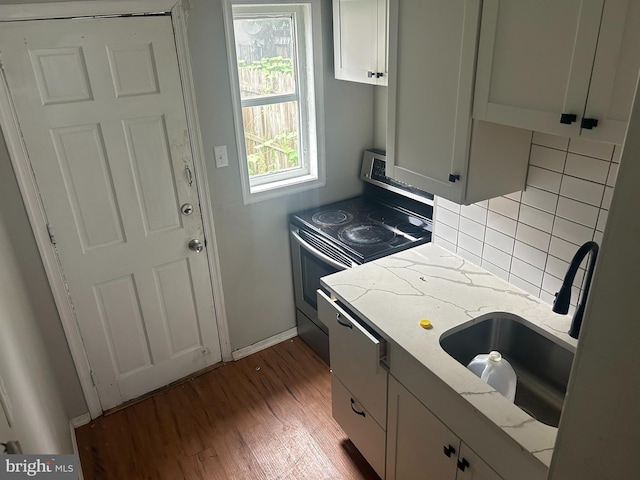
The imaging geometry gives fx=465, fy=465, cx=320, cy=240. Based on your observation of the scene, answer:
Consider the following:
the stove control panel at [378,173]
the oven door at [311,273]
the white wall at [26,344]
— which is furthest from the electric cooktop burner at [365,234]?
the white wall at [26,344]

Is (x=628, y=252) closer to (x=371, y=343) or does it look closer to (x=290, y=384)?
→ (x=371, y=343)

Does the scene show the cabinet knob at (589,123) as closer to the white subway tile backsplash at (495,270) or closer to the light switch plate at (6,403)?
the white subway tile backsplash at (495,270)

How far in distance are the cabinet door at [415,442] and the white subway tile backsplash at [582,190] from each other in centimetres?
91

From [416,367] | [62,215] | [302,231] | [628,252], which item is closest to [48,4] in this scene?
[62,215]

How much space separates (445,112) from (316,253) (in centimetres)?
118

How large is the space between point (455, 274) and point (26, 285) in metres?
1.99

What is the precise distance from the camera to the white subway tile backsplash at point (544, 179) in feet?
5.55

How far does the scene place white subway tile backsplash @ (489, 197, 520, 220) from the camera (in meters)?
1.88

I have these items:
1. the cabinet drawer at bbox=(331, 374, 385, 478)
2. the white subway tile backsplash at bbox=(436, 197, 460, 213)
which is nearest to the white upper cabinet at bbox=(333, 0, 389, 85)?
the white subway tile backsplash at bbox=(436, 197, 460, 213)

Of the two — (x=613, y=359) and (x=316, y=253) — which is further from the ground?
(x=613, y=359)

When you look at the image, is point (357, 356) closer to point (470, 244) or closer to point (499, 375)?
point (499, 375)

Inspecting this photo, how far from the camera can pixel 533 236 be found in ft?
5.98

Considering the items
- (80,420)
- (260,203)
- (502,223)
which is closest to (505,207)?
(502,223)

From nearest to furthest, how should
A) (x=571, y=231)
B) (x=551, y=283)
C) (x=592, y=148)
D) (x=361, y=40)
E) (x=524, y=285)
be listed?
(x=592, y=148) < (x=571, y=231) < (x=551, y=283) < (x=524, y=285) < (x=361, y=40)
